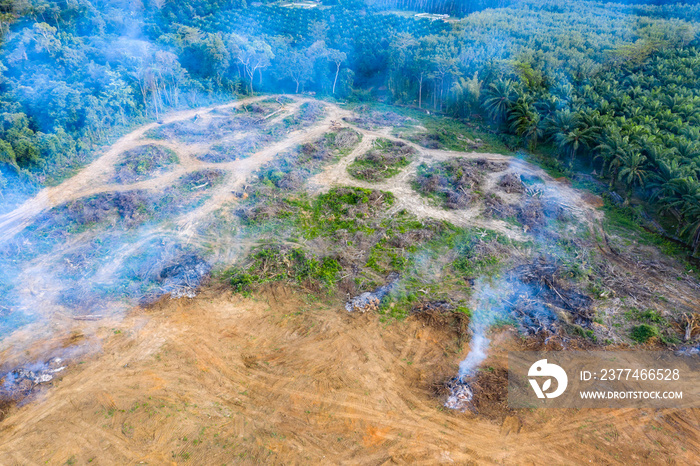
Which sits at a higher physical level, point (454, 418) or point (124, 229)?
point (124, 229)

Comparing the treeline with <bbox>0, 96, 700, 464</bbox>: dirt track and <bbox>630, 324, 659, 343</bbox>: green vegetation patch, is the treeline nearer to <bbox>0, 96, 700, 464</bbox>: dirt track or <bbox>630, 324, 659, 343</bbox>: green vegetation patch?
<bbox>630, 324, 659, 343</bbox>: green vegetation patch

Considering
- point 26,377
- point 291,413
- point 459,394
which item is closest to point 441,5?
point 459,394

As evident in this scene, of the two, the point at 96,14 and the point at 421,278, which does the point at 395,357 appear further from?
the point at 96,14

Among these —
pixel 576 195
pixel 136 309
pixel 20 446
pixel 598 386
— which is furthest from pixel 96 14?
pixel 598 386

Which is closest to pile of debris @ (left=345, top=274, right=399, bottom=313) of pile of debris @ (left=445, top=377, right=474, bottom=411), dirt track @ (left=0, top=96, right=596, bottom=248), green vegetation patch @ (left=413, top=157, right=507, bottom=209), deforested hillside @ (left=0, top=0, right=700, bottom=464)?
deforested hillside @ (left=0, top=0, right=700, bottom=464)

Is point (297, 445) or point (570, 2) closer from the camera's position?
point (297, 445)
